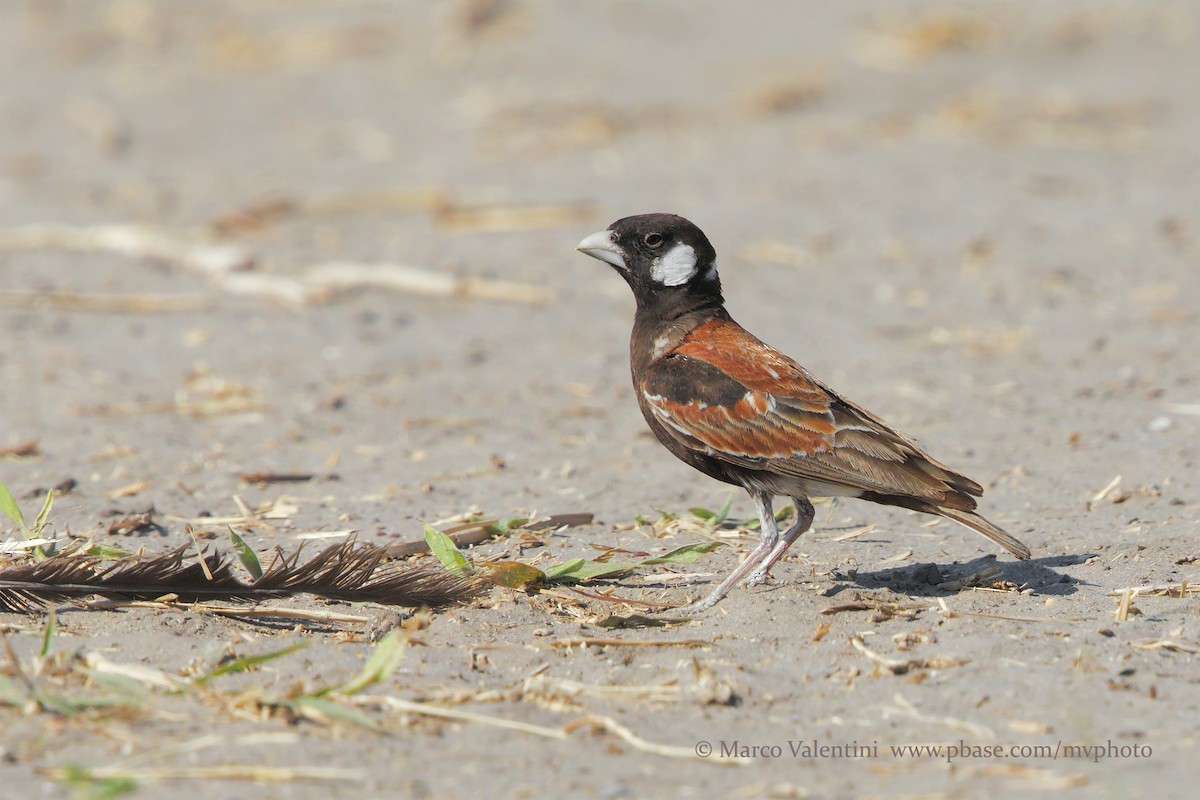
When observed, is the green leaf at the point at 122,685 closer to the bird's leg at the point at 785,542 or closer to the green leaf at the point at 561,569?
the green leaf at the point at 561,569

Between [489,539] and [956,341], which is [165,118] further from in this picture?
[489,539]

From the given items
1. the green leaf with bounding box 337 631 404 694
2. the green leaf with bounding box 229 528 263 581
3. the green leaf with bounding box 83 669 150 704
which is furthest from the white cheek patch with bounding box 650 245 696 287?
the green leaf with bounding box 83 669 150 704

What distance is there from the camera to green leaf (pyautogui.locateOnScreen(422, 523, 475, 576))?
215 inches

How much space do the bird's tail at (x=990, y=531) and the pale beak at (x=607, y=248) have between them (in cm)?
174

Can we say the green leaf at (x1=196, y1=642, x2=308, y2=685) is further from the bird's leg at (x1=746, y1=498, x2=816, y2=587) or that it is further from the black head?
the black head

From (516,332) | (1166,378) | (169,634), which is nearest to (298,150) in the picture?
(516,332)

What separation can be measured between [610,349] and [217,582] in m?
4.87

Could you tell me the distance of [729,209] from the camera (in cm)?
1251

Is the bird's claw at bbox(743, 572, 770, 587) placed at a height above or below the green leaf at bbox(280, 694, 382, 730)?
below

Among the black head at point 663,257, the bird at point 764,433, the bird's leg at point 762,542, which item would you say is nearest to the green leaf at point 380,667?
the bird at point 764,433

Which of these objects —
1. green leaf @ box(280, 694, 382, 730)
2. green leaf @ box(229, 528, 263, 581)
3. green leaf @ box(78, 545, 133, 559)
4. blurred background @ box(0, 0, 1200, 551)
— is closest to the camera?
green leaf @ box(280, 694, 382, 730)

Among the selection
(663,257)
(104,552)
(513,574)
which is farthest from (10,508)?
(663,257)

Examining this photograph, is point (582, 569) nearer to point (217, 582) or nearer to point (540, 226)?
point (217, 582)

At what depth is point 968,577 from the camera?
18.8 feet
